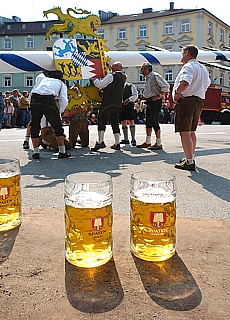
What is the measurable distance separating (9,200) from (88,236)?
2.51ft

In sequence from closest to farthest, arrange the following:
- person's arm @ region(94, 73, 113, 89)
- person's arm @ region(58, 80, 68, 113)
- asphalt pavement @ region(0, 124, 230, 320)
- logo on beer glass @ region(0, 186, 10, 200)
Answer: asphalt pavement @ region(0, 124, 230, 320) → logo on beer glass @ region(0, 186, 10, 200) → person's arm @ region(58, 80, 68, 113) → person's arm @ region(94, 73, 113, 89)

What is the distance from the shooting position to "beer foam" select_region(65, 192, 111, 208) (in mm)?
2053

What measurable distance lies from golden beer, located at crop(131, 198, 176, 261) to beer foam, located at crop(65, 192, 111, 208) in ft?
0.70

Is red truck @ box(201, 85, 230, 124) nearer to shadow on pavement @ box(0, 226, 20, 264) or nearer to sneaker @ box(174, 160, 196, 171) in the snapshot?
sneaker @ box(174, 160, 196, 171)

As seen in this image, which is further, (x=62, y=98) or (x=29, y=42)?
(x=29, y=42)

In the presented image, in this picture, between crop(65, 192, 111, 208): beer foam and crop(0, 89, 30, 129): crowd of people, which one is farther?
crop(0, 89, 30, 129): crowd of people

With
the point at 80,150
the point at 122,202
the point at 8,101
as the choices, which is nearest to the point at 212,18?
the point at 8,101

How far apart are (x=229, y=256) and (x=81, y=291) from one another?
0.90 meters

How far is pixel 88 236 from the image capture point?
2.02 m

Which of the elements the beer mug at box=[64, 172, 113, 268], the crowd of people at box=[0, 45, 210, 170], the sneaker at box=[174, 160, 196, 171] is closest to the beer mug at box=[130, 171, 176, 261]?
the beer mug at box=[64, 172, 113, 268]

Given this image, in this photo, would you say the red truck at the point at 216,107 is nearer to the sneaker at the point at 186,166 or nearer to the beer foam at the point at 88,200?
the sneaker at the point at 186,166

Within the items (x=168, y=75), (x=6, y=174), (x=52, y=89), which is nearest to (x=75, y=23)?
(x=52, y=89)

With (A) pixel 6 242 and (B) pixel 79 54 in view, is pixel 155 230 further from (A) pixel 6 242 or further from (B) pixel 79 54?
(B) pixel 79 54

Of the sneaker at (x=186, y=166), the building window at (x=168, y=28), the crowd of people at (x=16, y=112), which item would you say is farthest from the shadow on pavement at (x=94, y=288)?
the building window at (x=168, y=28)
